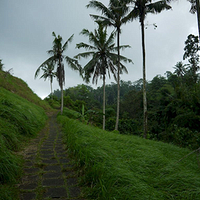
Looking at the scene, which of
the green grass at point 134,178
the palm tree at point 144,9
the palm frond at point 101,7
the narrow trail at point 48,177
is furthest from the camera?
the palm frond at point 101,7

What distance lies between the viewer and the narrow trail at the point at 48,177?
1.97 m

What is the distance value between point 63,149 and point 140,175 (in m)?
2.42

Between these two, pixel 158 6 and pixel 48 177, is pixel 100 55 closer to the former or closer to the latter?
pixel 158 6

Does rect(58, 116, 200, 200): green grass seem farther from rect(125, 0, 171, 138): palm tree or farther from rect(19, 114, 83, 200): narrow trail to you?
rect(125, 0, 171, 138): palm tree

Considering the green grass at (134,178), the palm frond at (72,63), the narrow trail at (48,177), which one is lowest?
the narrow trail at (48,177)

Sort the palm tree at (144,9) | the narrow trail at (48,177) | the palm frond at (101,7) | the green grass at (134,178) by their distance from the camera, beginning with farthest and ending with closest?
the palm frond at (101,7), the palm tree at (144,9), the narrow trail at (48,177), the green grass at (134,178)

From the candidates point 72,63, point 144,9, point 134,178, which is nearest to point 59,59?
point 72,63

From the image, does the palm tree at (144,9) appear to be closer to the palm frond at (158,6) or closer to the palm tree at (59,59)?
the palm frond at (158,6)

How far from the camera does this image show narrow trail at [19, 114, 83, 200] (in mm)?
1968

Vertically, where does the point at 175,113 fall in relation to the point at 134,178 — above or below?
above

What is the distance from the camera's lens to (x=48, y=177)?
2418 millimetres

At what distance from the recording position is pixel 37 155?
131 inches

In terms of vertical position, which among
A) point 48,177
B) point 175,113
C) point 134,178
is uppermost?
point 175,113

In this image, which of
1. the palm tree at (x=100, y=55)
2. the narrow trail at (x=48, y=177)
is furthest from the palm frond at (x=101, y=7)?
the narrow trail at (x=48, y=177)
